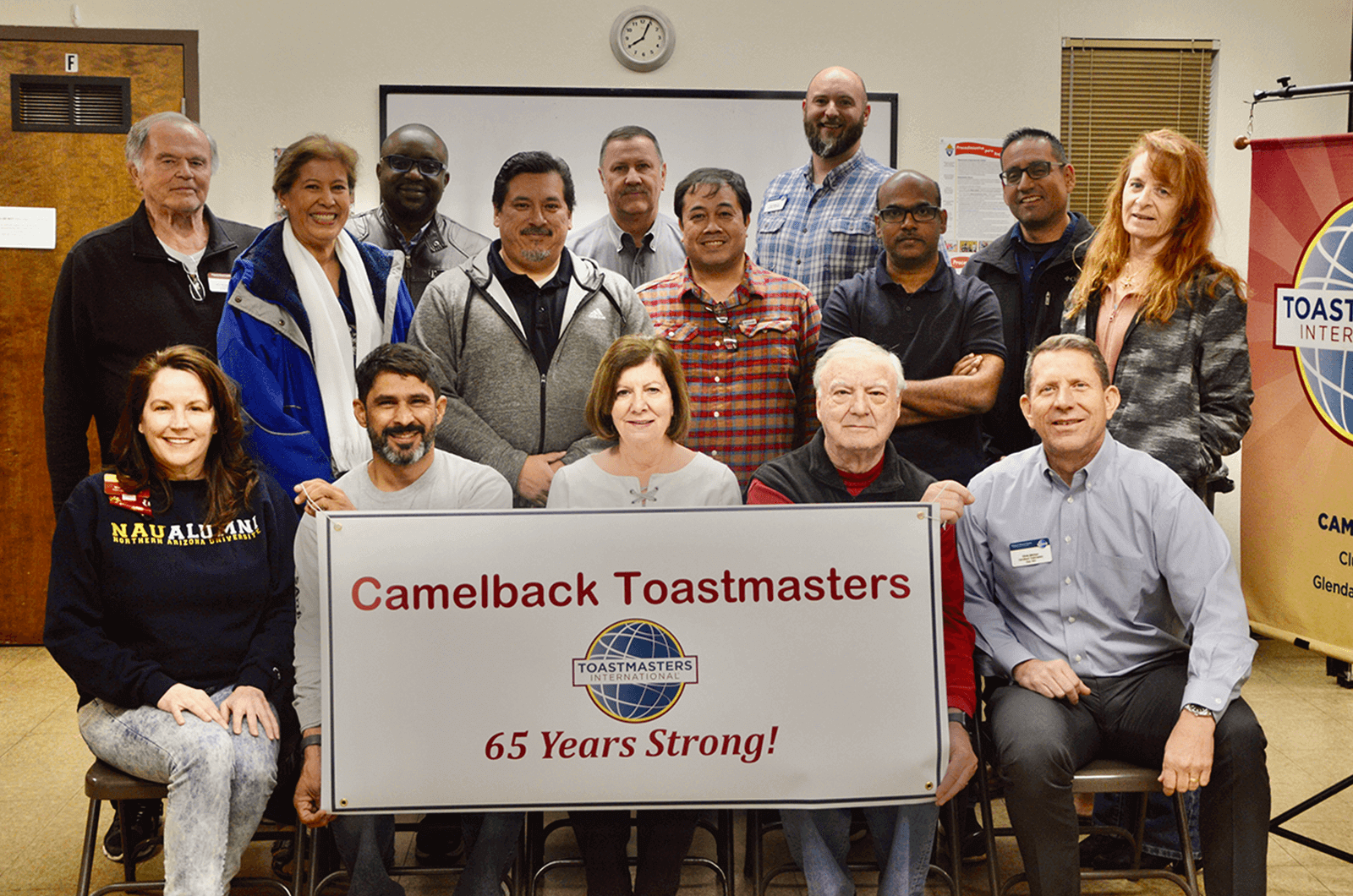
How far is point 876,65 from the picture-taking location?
4758 mm

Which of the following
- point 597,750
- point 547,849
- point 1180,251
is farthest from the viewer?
point 547,849

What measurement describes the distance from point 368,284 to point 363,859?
1.41m

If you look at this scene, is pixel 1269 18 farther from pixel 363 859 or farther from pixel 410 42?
pixel 363 859

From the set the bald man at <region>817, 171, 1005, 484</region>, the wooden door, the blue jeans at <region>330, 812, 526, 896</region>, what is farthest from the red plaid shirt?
the wooden door

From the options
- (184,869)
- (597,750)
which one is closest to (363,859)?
(184,869)

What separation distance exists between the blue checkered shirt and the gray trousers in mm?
1525

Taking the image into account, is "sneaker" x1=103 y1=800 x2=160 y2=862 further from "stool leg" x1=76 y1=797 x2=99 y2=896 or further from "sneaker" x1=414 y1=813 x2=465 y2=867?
"sneaker" x1=414 y1=813 x2=465 y2=867

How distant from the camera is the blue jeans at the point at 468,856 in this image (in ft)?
6.91

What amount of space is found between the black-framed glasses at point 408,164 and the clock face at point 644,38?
1668 millimetres

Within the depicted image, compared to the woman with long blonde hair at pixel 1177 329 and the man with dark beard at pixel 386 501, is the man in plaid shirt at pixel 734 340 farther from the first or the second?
the woman with long blonde hair at pixel 1177 329

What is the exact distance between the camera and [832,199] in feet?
11.1

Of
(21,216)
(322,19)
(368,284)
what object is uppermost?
(322,19)

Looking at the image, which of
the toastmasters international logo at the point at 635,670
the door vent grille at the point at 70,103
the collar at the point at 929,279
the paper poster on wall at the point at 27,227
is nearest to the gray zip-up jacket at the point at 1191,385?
the collar at the point at 929,279

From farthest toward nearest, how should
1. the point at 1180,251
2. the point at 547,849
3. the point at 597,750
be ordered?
the point at 547,849 < the point at 1180,251 < the point at 597,750
